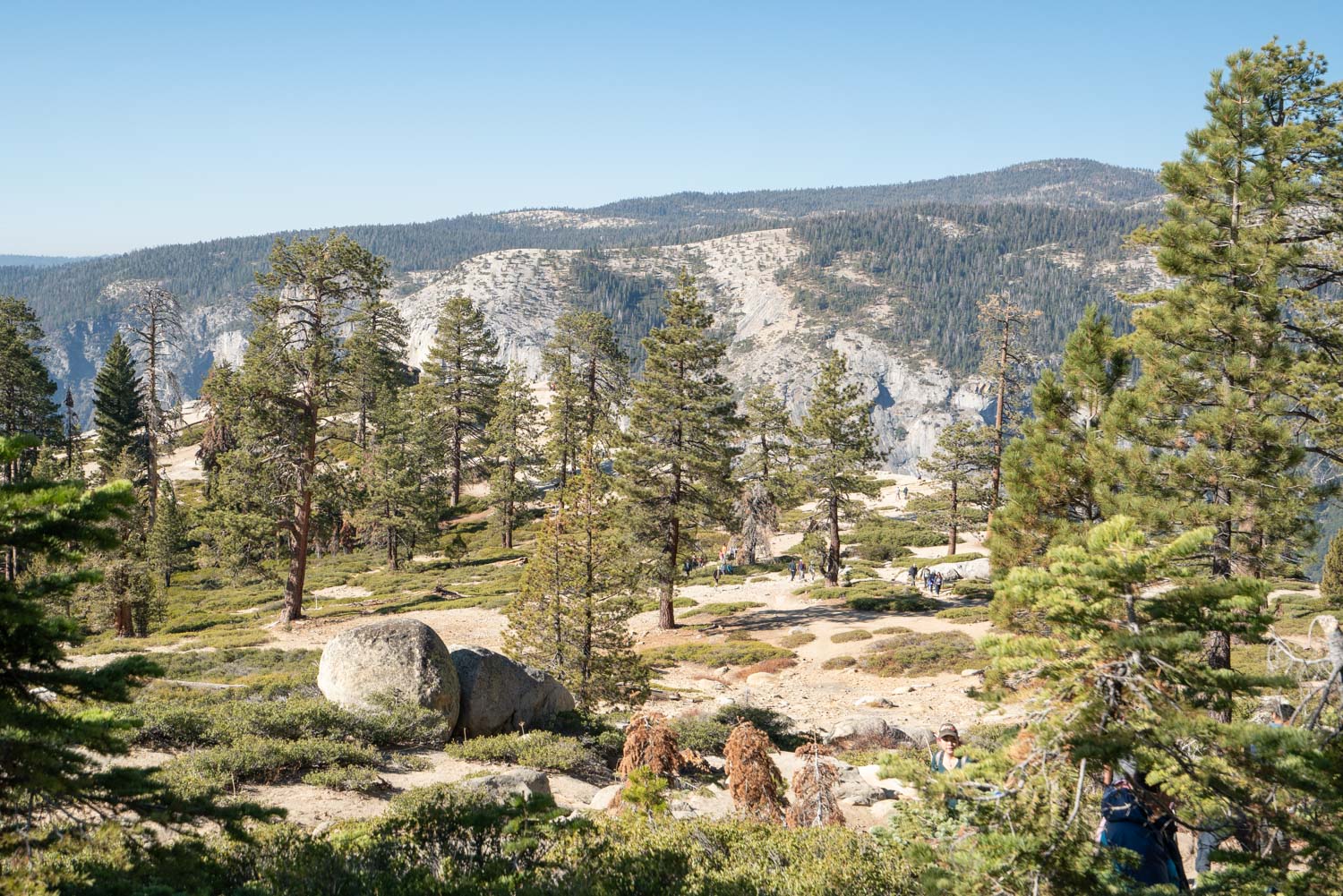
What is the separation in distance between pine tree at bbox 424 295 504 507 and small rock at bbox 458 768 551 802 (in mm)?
46087

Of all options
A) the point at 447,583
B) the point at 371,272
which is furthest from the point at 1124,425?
the point at 447,583

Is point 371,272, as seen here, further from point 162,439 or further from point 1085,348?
point 162,439

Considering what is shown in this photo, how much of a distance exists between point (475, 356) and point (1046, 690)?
185 ft

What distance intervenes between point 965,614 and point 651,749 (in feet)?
74.0

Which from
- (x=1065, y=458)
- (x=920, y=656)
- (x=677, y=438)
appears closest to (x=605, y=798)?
(x=1065, y=458)

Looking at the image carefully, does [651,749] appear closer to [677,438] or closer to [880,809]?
[880,809]

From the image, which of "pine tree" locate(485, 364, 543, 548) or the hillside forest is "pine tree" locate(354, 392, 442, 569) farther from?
"pine tree" locate(485, 364, 543, 548)

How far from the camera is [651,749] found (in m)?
11.0

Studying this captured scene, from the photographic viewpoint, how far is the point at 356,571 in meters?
44.9

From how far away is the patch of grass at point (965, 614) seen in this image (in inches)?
1166

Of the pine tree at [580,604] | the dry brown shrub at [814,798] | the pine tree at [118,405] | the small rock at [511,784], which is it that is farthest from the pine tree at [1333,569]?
the pine tree at [118,405]

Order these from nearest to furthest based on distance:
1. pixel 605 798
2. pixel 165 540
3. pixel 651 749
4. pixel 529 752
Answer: pixel 651 749 → pixel 605 798 → pixel 529 752 → pixel 165 540

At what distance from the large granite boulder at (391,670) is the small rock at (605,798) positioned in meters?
3.85

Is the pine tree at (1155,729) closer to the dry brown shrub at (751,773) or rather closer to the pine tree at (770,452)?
the dry brown shrub at (751,773)
